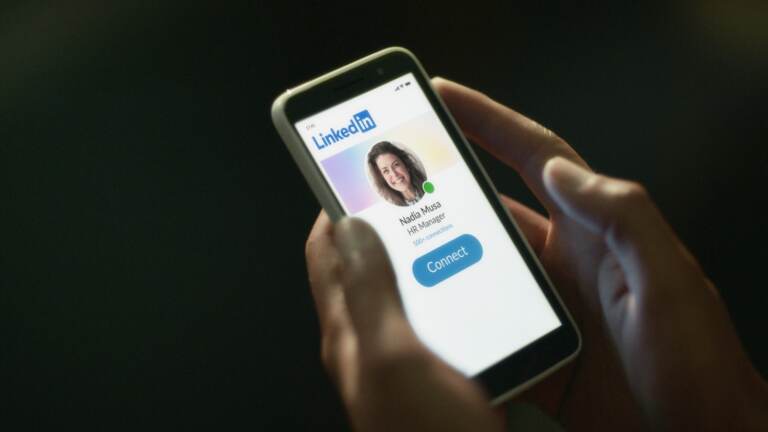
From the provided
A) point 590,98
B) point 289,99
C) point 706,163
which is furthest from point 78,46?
point 706,163

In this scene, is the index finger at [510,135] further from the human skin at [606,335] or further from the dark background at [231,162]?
the dark background at [231,162]

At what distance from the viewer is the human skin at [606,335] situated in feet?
1.54

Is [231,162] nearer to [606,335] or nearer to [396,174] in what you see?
[396,174]

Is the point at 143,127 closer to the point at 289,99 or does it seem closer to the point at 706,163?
the point at 289,99


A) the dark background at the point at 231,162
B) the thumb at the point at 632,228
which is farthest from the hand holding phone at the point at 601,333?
the dark background at the point at 231,162

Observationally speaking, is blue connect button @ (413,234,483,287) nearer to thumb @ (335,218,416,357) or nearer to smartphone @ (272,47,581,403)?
smartphone @ (272,47,581,403)

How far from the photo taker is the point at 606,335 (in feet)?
2.10

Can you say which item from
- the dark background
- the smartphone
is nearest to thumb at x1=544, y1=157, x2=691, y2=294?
the smartphone

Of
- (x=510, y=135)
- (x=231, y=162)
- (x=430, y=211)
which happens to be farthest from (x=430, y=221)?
(x=231, y=162)

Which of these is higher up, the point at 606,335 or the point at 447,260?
the point at 447,260

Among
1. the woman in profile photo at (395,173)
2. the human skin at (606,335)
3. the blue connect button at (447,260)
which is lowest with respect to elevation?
the human skin at (606,335)

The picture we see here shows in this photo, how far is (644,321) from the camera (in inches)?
20.8

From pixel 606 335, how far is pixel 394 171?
24cm

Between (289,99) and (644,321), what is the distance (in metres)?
0.35
